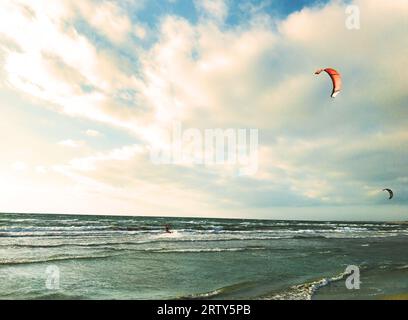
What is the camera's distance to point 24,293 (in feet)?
33.2

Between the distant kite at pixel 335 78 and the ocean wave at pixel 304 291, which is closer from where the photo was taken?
the ocean wave at pixel 304 291

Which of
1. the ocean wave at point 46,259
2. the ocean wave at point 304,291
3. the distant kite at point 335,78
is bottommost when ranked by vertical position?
the ocean wave at point 46,259

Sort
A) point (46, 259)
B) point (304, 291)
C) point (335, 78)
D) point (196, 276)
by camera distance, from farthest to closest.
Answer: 1. point (46, 259)
2. point (335, 78)
3. point (196, 276)
4. point (304, 291)

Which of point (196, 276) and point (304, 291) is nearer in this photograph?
point (304, 291)

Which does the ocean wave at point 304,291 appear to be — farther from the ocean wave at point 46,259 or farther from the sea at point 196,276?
the ocean wave at point 46,259

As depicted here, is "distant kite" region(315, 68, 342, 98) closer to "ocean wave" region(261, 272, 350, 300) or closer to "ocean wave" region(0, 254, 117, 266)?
"ocean wave" region(261, 272, 350, 300)

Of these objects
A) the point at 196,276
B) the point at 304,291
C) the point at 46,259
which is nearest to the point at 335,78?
the point at 304,291

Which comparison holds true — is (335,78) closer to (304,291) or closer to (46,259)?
(304,291)

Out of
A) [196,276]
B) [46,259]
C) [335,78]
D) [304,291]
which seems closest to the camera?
[304,291]

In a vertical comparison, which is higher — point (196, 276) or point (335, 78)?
point (335, 78)

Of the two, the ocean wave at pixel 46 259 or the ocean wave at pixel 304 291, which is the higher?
the ocean wave at pixel 304 291

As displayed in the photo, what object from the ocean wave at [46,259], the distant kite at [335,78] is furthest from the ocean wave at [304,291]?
the ocean wave at [46,259]
